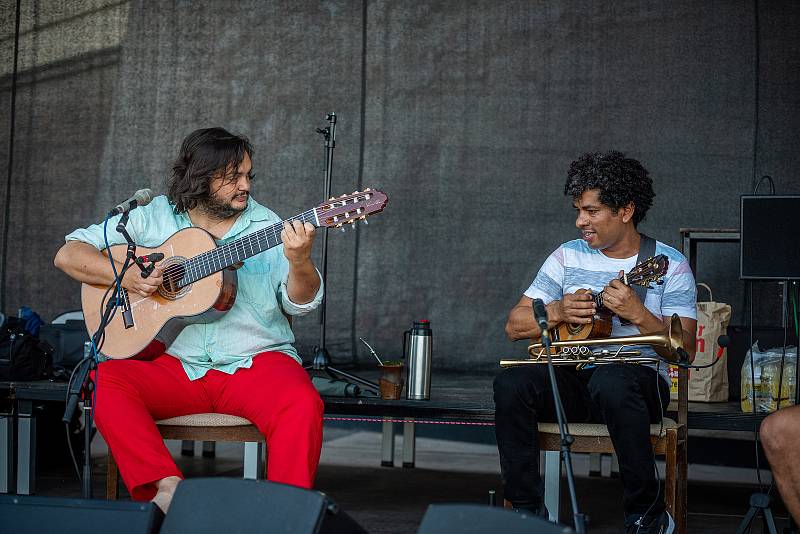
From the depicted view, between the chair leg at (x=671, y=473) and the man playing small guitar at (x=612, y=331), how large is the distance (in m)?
0.08

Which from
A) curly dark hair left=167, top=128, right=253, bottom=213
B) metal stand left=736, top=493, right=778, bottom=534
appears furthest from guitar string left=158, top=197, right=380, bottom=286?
metal stand left=736, top=493, right=778, bottom=534

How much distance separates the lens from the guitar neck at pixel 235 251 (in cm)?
319

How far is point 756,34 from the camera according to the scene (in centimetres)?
560

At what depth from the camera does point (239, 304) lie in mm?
3361

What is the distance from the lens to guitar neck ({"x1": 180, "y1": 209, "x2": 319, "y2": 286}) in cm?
319

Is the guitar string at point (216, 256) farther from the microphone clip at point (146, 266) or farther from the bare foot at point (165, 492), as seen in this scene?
the bare foot at point (165, 492)

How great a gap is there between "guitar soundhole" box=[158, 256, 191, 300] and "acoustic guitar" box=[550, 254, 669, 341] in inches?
47.8

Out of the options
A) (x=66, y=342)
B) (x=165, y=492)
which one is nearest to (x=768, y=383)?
(x=165, y=492)

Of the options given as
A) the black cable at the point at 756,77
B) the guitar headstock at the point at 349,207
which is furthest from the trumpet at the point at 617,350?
the black cable at the point at 756,77

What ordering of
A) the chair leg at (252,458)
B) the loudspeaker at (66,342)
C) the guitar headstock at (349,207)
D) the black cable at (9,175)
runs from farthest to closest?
1. the black cable at (9,175)
2. the loudspeaker at (66,342)
3. the chair leg at (252,458)
4. the guitar headstock at (349,207)

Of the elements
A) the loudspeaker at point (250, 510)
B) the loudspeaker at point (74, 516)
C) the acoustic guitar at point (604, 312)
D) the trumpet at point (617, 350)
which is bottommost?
the loudspeaker at point (74, 516)

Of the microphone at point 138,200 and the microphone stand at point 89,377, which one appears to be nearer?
the microphone stand at point 89,377

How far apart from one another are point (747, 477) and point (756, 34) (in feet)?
7.89

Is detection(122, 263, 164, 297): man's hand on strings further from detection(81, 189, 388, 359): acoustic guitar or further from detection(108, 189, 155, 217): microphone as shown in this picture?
detection(108, 189, 155, 217): microphone
